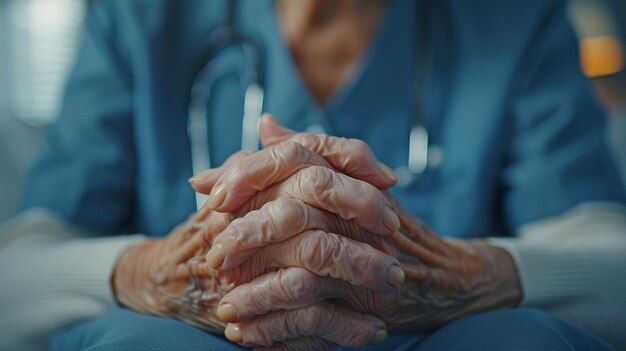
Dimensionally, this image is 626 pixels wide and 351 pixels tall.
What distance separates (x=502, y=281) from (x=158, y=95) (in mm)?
516

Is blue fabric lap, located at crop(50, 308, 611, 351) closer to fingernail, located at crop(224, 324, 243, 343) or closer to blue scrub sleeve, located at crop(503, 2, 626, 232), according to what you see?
fingernail, located at crop(224, 324, 243, 343)

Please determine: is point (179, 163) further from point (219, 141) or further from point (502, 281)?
point (502, 281)

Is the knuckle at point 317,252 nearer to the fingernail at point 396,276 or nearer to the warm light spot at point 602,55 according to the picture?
the fingernail at point 396,276

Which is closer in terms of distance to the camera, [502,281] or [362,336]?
[362,336]

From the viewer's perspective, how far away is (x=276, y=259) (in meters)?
0.58

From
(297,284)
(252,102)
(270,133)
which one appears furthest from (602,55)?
(297,284)

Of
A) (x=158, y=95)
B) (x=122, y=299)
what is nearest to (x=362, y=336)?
(x=122, y=299)

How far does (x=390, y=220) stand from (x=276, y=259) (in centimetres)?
11

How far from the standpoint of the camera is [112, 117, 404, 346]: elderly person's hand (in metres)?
0.57

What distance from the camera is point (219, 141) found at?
0.93m

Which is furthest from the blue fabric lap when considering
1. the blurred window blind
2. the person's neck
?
the blurred window blind

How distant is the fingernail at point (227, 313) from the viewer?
58 centimetres

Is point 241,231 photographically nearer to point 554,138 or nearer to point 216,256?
point 216,256

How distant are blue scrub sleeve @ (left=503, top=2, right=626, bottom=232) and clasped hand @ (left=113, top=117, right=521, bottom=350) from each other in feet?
0.75
